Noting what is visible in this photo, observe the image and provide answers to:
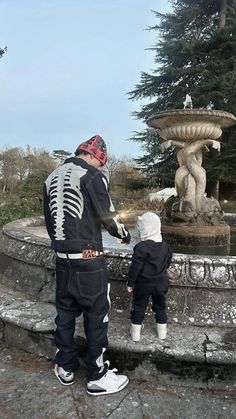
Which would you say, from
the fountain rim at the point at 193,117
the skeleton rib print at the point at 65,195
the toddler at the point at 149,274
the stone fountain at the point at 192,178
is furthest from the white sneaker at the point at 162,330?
the fountain rim at the point at 193,117

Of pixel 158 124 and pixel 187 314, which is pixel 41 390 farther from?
pixel 158 124

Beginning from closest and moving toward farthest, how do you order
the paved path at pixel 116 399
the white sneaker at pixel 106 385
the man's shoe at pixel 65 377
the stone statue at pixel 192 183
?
the paved path at pixel 116 399 → the white sneaker at pixel 106 385 → the man's shoe at pixel 65 377 → the stone statue at pixel 192 183

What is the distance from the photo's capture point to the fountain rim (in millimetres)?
4941

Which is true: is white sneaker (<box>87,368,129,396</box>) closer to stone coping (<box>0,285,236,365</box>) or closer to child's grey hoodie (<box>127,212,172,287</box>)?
stone coping (<box>0,285,236,365</box>)

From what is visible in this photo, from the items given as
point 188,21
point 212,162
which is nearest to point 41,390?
point 212,162

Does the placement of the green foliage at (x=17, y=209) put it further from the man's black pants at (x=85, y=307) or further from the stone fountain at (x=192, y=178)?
the man's black pants at (x=85, y=307)

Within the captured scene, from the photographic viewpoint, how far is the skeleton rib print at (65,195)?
2494 millimetres

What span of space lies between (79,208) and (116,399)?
1.32m

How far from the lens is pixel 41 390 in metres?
2.53

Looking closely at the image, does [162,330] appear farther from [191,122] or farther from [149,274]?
[191,122]

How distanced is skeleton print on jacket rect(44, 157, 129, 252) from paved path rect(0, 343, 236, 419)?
100 cm

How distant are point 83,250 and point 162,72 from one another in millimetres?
18737

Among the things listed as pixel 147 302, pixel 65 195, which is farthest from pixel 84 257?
pixel 147 302

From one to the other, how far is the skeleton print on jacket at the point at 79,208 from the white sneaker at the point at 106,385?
92cm
